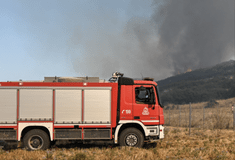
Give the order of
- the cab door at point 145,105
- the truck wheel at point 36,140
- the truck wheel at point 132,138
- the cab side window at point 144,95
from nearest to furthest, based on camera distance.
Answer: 1. the truck wheel at point 36,140
2. the truck wheel at point 132,138
3. the cab door at point 145,105
4. the cab side window at point 144,95

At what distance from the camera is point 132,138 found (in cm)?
1141

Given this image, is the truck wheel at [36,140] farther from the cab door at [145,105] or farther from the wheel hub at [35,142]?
the cab door at [145,105]

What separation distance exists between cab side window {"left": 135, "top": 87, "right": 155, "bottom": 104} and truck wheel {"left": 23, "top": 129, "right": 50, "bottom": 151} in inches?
180

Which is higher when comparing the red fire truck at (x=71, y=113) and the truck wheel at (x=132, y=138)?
the red fire truck at (x=71, y=113)

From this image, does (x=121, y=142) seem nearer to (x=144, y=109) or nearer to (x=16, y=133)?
(x=144, y=109)

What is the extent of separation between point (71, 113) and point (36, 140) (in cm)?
204

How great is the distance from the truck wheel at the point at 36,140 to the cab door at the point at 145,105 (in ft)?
13.8

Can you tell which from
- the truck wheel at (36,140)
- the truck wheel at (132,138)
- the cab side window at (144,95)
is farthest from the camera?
the cab side window at (144,95)

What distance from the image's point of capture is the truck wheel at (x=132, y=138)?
11312mm

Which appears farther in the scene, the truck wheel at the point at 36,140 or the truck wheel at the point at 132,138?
the truck wheel at the point at 132,138

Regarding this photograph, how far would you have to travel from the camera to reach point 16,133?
431 inches

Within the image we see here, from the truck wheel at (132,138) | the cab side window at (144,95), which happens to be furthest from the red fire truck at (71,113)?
the cab side window at (144,95)

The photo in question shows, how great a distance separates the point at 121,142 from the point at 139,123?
3.97 ft

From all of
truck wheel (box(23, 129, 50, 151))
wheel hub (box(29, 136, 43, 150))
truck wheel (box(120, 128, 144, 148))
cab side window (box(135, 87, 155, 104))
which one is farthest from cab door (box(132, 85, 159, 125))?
wheel hub (box(29, 136, 43, 150))
